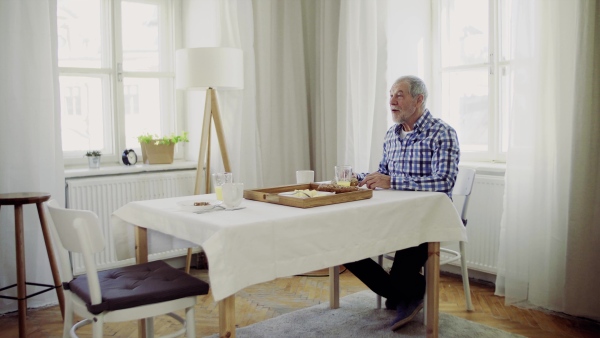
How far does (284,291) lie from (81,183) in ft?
4.89

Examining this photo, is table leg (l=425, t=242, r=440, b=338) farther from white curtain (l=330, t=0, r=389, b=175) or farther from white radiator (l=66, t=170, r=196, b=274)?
white radiator (l=66, t=170, r=196, b=274)

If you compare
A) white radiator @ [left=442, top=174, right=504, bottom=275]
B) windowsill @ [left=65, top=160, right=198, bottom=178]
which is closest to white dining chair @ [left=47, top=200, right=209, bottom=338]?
windowsill @ [left=65, top=160, right=198, bottom=178]

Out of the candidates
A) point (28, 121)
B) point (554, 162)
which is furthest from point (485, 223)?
point (28, 121)

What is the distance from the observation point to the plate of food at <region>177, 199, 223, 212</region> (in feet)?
7.58

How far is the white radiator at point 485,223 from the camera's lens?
375cm

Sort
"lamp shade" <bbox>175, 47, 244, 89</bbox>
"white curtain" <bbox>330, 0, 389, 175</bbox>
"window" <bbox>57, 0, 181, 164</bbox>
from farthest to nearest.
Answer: "white curtain" <bbox>330, 0, 389, 175</bbox> → "window" <bbox>57, 0, 181, 164</bbox> → "lamp shade" <bbox>175, 47, 244, 89</bbox>

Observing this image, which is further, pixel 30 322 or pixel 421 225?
pixel 30 322

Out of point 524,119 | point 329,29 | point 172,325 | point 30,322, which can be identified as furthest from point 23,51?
point 524,119

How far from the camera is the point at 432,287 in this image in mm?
2752

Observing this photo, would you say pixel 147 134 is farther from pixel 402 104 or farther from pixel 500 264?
pixel 500 264

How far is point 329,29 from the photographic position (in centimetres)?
Result: 445

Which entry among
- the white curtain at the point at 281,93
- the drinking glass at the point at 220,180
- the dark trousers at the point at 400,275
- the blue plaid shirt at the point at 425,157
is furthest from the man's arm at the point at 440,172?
the white curtain at the point at 281,93

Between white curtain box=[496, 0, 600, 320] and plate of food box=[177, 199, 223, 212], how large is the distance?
6.17 feet

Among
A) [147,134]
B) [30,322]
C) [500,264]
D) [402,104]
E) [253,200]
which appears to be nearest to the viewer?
[253,200]
